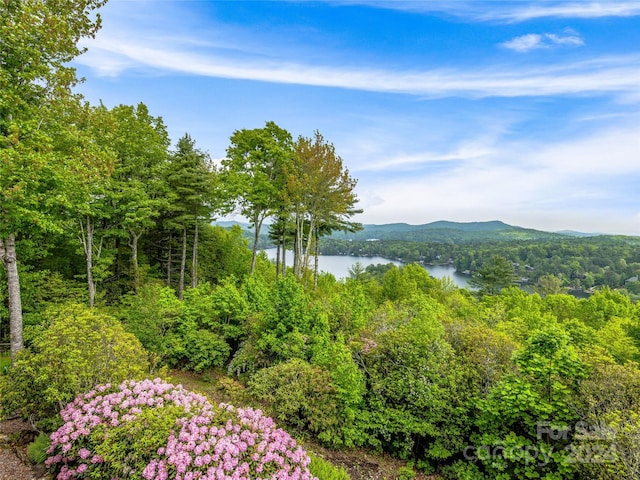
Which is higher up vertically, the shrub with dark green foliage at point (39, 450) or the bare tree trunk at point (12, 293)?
the bare tree trunk at point (12, 293)

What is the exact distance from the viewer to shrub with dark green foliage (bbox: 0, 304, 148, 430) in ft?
17.8

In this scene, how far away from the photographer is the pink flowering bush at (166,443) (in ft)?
13.5

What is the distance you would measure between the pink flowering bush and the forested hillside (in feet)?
0.08

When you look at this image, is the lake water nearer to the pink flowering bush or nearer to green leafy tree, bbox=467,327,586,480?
green leafy tree, bbox=467,327,586,480

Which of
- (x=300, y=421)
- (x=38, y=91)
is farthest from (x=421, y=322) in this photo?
(x=38, y=91)

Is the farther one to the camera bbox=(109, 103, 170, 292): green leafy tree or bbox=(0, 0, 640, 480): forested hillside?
bbox=(109, 103, 170, 292): green leafy tree

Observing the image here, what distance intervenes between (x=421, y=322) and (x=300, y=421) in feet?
14.1

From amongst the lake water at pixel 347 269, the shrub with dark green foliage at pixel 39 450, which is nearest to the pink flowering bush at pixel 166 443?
the shrub with dark green foliage at pixel 39 450

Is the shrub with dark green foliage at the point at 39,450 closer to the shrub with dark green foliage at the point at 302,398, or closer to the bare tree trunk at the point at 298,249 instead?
the shrub with dark green foliage at the point at 302,398

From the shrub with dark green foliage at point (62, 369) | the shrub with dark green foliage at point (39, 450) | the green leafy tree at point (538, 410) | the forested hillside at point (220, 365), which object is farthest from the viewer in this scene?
the green leafy tree at point (538, 410)

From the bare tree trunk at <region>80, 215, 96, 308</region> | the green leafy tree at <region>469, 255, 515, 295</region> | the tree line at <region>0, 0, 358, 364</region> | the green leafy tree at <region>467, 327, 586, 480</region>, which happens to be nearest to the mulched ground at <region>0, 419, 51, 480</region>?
the tree line at <region>0, 0, 358, 364</region>

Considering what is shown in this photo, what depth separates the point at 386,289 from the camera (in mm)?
23281

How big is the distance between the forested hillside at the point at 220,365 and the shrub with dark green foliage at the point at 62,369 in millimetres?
34

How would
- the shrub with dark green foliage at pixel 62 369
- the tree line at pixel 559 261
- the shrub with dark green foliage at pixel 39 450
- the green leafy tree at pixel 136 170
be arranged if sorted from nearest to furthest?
1. the shrub with dark green foliage at pixel 39 450
2. the shrub with dark green foliage at pixel 62 369
3. the green leafy tree at pixel 136 170
4. the tree line at pixel 559 261
